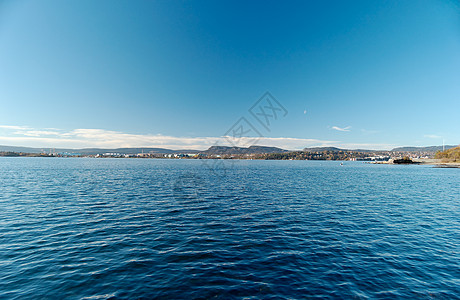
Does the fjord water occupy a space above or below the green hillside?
below

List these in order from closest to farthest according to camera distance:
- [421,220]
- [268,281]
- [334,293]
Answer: [334,293] < [268,281] < [421,220]

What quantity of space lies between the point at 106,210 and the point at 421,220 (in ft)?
135

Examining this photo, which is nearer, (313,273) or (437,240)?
(313,273)

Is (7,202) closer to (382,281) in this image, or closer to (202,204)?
(202,204)

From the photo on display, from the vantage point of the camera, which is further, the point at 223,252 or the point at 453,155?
the point at 453,155

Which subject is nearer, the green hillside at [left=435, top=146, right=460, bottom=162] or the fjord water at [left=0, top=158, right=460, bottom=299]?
the fjord water at [left=0, top=158, right=460, bottom=299]

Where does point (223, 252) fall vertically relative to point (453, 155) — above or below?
below

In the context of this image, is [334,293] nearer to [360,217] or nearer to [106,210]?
[360,217]

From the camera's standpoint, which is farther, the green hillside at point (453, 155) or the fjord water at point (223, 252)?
the green hillside at point (453, 155)

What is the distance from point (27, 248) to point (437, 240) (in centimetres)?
3599

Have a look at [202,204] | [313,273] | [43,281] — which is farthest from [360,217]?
[43,281]

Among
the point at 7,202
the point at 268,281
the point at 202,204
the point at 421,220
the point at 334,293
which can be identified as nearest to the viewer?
the point at 334,293

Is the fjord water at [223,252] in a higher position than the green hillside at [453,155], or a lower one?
lower

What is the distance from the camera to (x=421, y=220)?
24.3 meters
